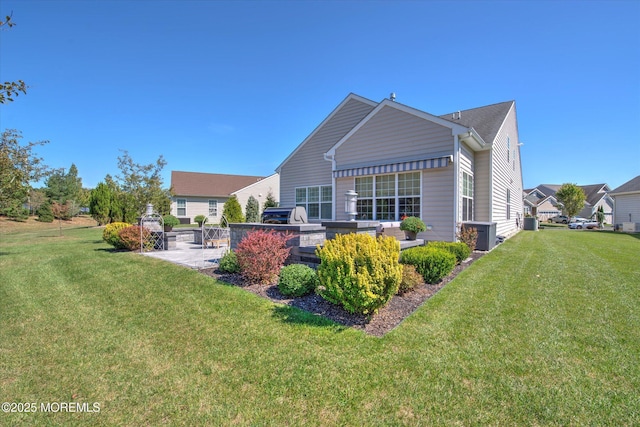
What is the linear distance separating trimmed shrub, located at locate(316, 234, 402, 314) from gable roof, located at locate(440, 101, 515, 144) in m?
10.4

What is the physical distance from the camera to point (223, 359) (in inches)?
127

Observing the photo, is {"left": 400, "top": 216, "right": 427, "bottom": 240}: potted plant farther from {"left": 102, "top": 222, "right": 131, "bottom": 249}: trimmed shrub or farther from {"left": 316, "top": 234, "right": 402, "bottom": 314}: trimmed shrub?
{"left": 102, "top": 222, "right": 131, "bottom": 249}: trimmed shrub

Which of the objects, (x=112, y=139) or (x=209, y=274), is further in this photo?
(x=112, y=139)

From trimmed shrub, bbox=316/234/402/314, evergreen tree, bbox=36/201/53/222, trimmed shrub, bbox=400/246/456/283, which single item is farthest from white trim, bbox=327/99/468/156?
evergreen tree, bbox=36/201/53/222

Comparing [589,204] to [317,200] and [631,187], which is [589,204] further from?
[317,200]

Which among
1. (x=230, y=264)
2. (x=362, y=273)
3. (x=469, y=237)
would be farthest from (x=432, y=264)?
(x=230, y=264)

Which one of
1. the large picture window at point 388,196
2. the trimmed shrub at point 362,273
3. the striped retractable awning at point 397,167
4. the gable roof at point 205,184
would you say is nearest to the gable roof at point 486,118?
the striped retractable awning at point 397,167

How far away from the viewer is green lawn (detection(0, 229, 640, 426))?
7.87 ft

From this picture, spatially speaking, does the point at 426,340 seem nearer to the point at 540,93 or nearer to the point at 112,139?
the point at 540,93

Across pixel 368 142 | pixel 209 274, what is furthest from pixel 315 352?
pixel 368 142

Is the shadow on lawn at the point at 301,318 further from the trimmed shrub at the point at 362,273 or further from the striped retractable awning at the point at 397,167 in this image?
the striped retractable awning at the point at 397,167

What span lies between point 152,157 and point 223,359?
17832 millimetres

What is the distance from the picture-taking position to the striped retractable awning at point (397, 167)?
32.3 feet

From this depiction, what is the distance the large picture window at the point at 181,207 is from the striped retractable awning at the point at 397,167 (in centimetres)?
2396
